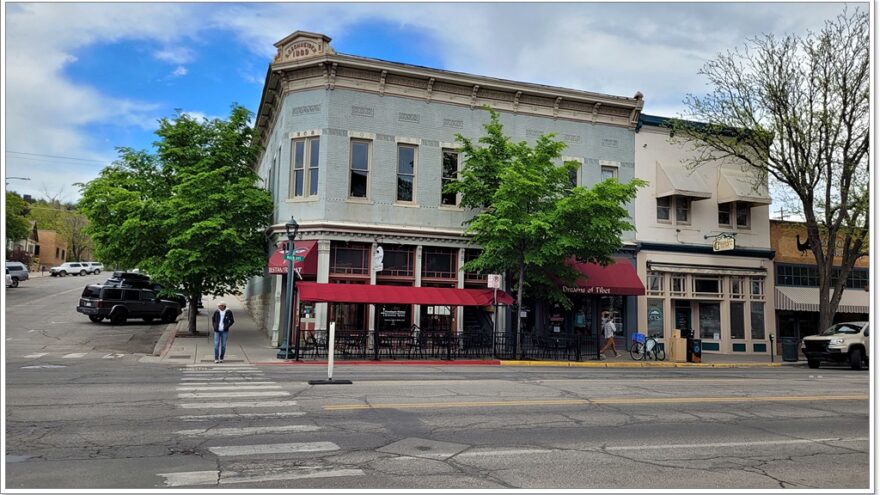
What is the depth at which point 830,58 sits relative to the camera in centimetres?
2617

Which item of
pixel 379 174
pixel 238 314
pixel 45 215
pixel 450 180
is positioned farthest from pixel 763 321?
pixel 45 215

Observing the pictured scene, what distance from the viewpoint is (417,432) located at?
8.81m

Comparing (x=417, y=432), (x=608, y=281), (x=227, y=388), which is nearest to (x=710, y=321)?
(x=608, y=281)

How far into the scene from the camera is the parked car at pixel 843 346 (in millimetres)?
23516

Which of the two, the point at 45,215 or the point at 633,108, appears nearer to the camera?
the point at 633,108

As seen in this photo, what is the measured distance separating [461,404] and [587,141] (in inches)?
767

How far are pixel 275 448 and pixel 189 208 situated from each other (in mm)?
17965

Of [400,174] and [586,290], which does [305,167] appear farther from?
[586,290]

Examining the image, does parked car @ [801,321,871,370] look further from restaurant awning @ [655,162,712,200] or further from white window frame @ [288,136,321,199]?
white window frame @ [288,136,321,199]

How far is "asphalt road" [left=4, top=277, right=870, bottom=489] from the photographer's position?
664cm

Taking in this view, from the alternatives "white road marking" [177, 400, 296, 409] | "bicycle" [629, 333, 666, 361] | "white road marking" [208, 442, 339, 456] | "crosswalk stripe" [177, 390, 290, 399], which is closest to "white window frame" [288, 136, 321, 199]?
"crosswalk stripe" [177, 390, 290, 399]

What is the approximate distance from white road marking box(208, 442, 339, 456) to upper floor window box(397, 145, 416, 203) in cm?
1797

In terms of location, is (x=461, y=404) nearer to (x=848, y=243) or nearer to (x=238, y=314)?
(x=848, y=243)

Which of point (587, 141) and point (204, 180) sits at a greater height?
point (587, 141)
